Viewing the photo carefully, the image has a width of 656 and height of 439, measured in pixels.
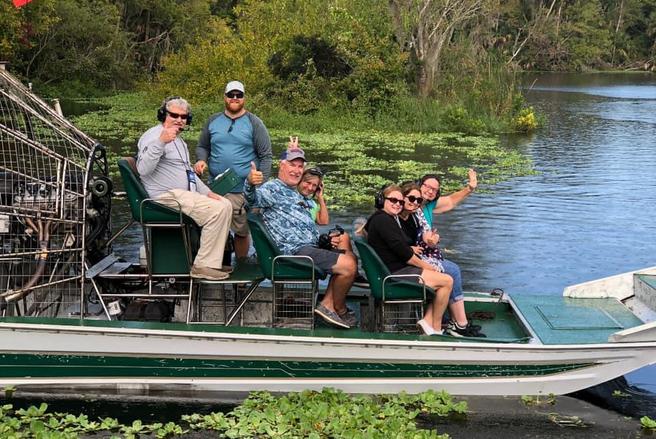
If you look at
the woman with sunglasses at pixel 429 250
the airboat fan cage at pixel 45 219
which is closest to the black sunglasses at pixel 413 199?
the woman with sunglasses at pixel 429 250

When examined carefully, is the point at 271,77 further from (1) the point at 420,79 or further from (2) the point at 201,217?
(2) the point at 201,217

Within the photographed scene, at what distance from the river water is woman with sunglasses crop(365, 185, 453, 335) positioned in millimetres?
1656

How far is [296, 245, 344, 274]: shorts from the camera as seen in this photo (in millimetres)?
7160

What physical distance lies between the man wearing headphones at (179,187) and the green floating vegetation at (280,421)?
3.94 ft

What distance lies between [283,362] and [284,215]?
1.20 m

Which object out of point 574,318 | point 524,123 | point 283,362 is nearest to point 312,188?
point 283,362

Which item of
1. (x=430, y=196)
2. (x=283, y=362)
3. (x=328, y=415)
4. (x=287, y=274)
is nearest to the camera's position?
(x=328, y=415)

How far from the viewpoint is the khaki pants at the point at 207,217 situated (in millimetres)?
7148

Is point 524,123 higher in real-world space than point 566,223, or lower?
higher

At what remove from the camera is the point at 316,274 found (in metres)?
7.11

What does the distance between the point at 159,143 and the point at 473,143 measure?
19.9m

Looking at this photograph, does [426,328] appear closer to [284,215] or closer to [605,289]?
[284,215]

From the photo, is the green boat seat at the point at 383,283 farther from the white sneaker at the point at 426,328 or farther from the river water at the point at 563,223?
the river water at the point at 563,223

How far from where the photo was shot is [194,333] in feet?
22.5
